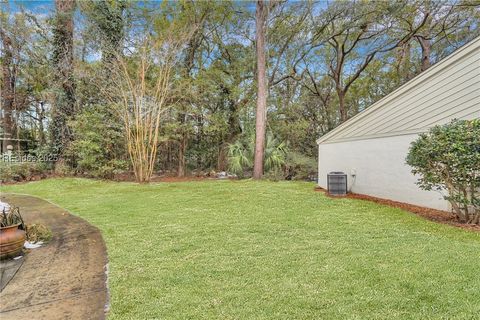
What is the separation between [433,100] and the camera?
196 inches

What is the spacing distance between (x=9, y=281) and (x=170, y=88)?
9036 mm

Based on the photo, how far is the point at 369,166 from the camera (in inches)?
261

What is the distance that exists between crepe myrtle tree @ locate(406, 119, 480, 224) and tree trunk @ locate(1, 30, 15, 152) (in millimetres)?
15448

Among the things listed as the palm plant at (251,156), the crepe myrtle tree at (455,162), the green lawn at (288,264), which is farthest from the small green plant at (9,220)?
the palm plant at (251,156)

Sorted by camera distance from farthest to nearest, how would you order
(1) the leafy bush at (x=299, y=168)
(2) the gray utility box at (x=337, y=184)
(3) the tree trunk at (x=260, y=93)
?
(1) the leafy bush at (x=299, y=168) < (3) the tree trunk at (x=260, y=93) < (2) the gray utility box at (x=337, y=184)

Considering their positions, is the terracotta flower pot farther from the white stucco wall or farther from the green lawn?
the white stucco wall

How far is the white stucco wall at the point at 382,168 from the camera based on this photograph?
17.4 feet

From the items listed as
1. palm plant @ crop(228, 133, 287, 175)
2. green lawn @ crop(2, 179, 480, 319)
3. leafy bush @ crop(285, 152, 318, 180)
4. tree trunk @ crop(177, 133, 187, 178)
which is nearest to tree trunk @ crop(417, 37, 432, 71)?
leafy bush @ crop(285, 152, 318, 180)

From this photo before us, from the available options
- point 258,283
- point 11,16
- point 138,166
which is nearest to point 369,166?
point 258,283

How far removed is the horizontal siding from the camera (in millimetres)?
4320

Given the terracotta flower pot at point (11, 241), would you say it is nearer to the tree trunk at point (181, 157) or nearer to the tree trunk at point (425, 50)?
the tree trunk at point (181, 157)

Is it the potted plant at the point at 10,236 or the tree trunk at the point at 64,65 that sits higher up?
the tree trunk at the point at 64,65

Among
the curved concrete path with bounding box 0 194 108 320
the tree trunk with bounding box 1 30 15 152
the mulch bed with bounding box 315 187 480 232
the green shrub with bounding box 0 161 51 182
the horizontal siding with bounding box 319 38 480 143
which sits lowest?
the curved concrete path with bounding box 0 194 108 320

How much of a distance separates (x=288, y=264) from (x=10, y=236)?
300 cm
